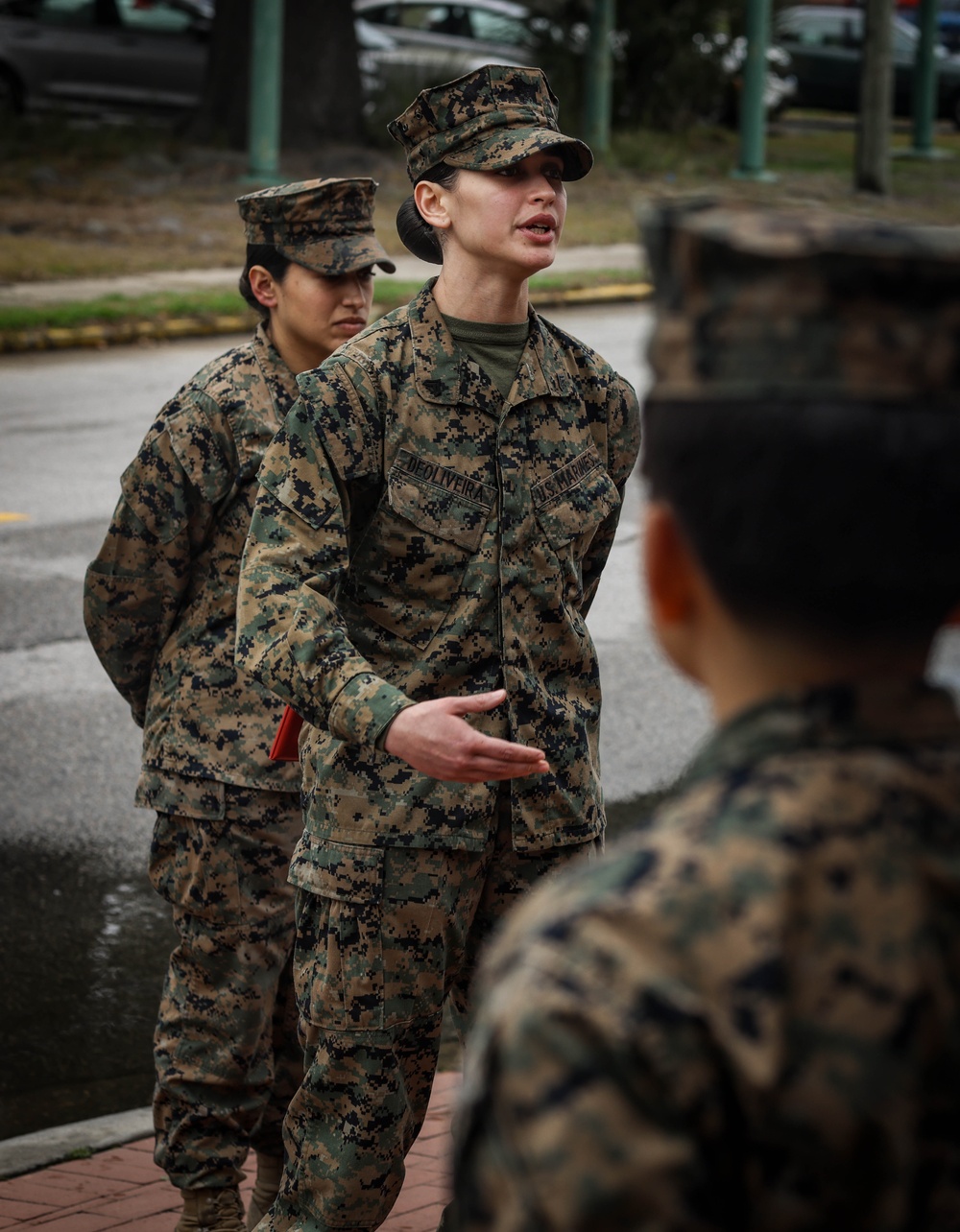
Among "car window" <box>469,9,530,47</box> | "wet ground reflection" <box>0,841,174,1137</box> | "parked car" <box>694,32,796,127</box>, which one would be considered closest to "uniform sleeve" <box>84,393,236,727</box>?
"wet ground reflection" <box>0,841,174,1137</box>

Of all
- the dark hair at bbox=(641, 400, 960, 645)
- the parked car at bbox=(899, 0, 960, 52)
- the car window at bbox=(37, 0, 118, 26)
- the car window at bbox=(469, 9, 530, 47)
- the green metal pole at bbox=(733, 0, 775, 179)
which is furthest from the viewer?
the parked car at bbox=(899, 0, 960, 52)

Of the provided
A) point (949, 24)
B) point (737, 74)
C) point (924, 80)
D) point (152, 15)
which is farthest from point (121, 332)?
point (949, 24)

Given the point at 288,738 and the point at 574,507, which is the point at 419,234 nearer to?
the point at 574,507

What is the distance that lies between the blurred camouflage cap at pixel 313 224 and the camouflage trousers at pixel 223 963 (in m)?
1.31

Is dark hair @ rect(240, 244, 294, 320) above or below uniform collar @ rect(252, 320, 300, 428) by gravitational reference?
above

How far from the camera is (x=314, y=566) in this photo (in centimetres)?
330

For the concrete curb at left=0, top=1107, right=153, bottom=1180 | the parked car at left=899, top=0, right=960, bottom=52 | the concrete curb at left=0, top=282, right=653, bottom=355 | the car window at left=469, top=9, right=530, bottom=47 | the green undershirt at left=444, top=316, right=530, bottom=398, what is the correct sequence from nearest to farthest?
the green undershirt at left=444, top=316, right=530, bottom=398 → the concrete curb at left=0, top=1107, right=153, bottom=1180 → the concrete curb at left=0, top=282, right=653, bottom=355 → the car window at left=469, top=9, right=530, bottom=47 → the parked car at left=899, top=0, right=960, bottom=52

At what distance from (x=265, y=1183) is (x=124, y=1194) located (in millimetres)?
330

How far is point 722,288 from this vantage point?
59.6 inches

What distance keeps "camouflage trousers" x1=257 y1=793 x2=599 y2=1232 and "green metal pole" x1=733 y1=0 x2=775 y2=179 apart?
22495mm

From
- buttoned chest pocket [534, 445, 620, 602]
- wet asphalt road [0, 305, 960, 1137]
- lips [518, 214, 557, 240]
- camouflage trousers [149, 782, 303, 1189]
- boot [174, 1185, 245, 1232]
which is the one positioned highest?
lips [518, 214, 557, 240]

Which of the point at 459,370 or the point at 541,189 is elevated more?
the point at 541,189

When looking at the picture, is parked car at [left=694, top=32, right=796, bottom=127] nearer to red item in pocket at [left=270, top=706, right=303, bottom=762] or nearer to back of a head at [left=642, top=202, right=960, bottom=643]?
red item in pocket at [left=270, top=706, right=303, bottom=762]

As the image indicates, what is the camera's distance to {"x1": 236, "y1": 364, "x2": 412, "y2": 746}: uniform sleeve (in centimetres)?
306
